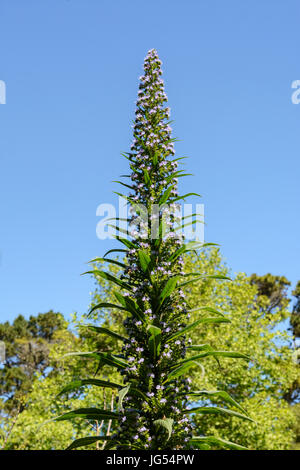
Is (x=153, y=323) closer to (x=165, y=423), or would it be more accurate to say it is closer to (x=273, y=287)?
(x=165, y=423)

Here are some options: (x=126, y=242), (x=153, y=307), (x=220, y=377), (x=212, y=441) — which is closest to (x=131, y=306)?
(x=153, y=307)

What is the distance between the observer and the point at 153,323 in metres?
4.90

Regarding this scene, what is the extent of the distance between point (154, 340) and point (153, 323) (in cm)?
38

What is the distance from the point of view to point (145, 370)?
465 cm

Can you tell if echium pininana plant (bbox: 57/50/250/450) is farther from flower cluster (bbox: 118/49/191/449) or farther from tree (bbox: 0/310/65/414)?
tree (bbox: 0/310/65/414)

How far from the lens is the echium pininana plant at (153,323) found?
4461 mm

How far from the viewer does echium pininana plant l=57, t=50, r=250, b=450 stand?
4.46 metres

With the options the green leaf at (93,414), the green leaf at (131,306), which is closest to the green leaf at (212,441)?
the green leaf at (93,414)

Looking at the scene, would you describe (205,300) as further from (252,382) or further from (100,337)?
(100,337)

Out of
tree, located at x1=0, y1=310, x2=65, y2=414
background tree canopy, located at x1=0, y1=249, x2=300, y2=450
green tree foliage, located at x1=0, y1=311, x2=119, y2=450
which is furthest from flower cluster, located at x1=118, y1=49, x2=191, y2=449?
tree, located at x1=0, y1=310, x2=65, y2=414

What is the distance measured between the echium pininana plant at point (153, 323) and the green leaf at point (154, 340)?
0.04 ft

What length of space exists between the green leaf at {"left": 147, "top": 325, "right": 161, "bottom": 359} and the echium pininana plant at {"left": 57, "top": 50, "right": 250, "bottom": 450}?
0.01 metres
